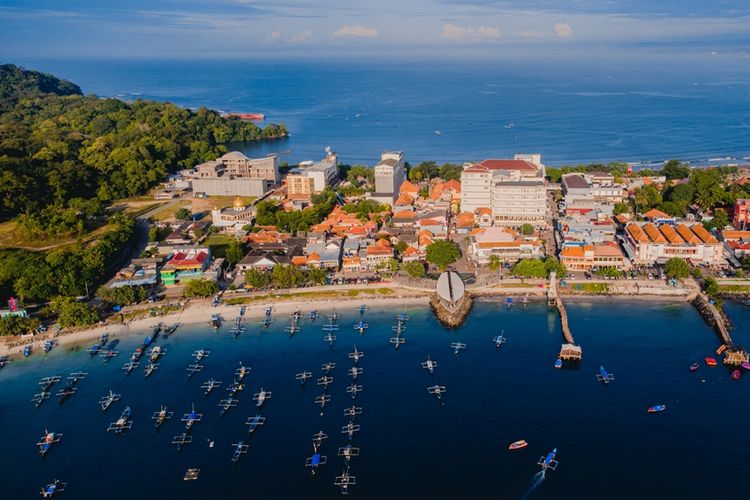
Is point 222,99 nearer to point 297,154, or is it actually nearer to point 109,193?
point 297,154

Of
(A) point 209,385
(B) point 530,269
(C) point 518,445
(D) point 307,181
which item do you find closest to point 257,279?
(A) point 209,385

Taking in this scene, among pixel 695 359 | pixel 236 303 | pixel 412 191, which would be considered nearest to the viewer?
pixel 695 359

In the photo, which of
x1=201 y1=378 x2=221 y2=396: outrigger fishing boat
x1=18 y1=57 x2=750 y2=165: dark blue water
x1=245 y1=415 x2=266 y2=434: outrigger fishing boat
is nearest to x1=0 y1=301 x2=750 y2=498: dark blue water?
x1=245 y1=415 x2=266 y2=434: outrigger fishing boat

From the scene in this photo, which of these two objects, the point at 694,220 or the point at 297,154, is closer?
the point at 694,220

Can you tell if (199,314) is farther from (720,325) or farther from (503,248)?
(720,325)

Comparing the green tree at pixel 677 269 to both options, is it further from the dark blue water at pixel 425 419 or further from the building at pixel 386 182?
the building at pixel 386 182

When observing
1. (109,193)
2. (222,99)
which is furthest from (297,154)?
(222,99)

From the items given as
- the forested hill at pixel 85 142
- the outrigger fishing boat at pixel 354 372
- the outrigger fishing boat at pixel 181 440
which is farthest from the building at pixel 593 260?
the forested hill at pixel 85 142
